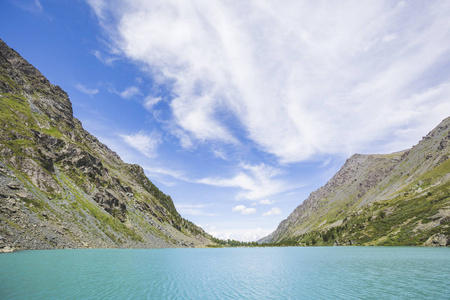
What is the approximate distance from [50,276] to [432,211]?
8942 inches

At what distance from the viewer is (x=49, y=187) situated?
11006 cm

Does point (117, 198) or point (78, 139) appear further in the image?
point (78, 139)

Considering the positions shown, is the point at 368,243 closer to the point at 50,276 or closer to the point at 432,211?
the point at 432,211

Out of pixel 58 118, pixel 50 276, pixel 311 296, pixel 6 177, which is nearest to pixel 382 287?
pixel 311 296

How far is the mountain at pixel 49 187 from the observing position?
77250 mm

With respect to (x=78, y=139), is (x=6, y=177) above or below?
below

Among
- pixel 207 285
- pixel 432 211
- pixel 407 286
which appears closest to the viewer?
pixel 407 286

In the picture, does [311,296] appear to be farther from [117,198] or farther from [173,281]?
[117,198]

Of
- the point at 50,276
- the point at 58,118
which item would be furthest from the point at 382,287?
the point at 58,118

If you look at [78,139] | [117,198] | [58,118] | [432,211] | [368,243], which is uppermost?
→ [58,118]

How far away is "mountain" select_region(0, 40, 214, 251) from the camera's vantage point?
77.2m

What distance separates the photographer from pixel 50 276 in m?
36.8

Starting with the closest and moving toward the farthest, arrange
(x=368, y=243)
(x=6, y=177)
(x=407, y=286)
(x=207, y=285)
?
(x=407, y=286), (x=207, y=285), (x=6, y=177), (x=368, y=243)

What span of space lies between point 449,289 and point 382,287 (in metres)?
8.60
